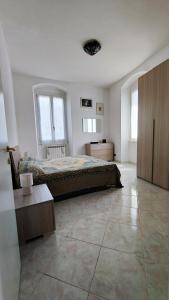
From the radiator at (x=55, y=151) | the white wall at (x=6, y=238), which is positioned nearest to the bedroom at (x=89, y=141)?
the white wall at (x=6, y=238)

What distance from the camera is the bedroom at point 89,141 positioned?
1.10 metres

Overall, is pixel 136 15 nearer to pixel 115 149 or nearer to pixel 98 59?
pixel 98 59

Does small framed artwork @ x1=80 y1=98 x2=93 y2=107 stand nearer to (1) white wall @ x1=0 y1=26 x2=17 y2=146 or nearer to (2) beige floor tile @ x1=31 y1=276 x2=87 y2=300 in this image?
(1) white wall @ x1=0 y1=26 x2=17 y2=146

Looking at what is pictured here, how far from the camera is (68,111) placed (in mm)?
5184

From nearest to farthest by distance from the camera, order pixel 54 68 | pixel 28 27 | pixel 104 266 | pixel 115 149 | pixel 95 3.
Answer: pixel 104 266
pixel 95 3
pixel 28 27
pixel 54 68
pixel 115 149

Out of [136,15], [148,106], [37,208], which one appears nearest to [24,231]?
[37,208]

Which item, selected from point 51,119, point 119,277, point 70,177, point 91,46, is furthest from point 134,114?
point 119,277

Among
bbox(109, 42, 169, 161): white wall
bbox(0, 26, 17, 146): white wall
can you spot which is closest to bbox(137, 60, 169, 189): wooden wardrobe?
bbox(109, 42, 169, 161): white wall

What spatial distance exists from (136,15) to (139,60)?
4.91 feet

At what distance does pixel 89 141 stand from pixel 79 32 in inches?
131

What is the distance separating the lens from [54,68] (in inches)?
159

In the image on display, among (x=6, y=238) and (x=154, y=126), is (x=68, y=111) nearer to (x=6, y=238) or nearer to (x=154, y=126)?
(x=154, y=126)

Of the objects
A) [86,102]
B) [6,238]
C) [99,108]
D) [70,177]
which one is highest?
[86,102]

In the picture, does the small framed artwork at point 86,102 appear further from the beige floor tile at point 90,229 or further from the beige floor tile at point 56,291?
the beige floor tile at point 56,291
